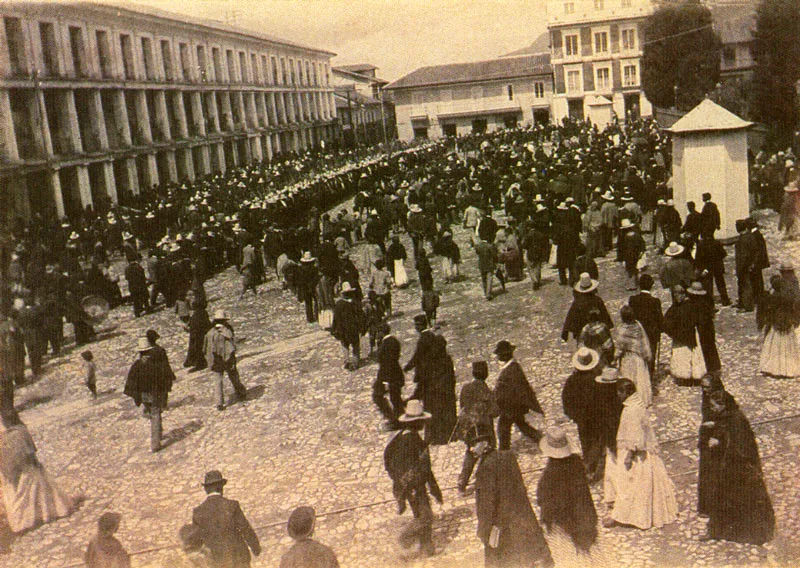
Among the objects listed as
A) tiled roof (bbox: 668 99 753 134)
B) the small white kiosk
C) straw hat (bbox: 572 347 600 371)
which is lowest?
straw hat (bbox: 572 347 600 371)

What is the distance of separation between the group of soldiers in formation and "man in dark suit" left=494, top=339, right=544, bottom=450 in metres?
0.02

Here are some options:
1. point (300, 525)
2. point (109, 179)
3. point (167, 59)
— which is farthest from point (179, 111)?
point (300, 525)

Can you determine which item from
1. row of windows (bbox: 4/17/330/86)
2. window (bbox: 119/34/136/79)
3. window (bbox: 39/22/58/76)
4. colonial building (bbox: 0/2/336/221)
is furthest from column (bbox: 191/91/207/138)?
window (bbox: 39/22/58/76)

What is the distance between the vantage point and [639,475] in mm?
6316

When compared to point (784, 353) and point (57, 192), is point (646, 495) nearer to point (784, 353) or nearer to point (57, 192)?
point (784, 353)

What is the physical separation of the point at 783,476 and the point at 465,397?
2.90m

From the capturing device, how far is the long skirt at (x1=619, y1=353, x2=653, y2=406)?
812cm

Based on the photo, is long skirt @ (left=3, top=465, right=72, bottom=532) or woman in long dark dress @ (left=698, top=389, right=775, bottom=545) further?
long skirt @ (left=3, top=465, right=72, bottom=532)

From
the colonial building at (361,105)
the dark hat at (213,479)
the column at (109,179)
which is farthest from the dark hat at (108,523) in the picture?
the colonial building at (361,105)

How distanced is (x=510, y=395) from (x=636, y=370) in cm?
150

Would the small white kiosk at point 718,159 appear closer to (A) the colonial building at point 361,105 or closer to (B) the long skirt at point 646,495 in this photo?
(B) the long skirt at point 646,495

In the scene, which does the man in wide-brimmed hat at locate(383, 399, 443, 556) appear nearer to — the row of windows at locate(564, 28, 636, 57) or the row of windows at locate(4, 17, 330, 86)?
the row of windows at locate(4, 17, 330, 86)

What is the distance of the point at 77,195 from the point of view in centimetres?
3120

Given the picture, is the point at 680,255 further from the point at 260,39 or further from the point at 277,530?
the point at 260,39
